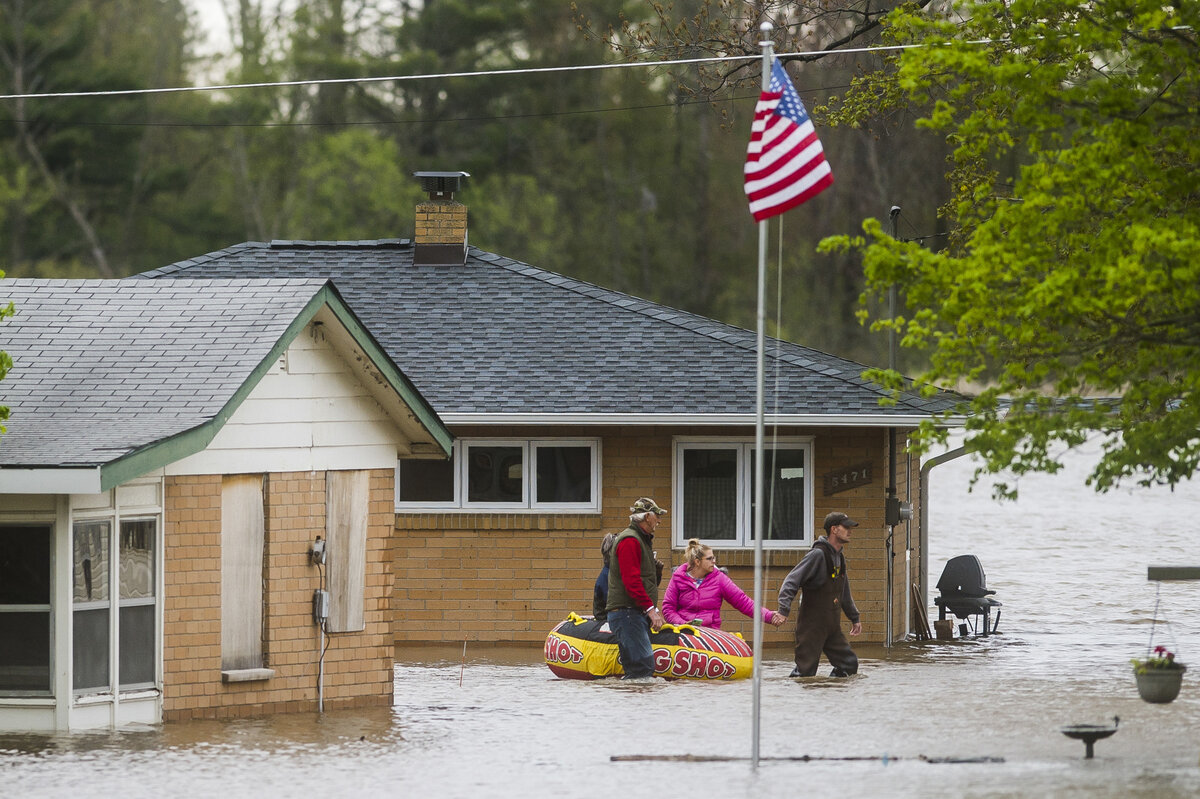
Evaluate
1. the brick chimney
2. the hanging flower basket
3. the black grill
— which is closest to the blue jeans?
the hanging flower basket

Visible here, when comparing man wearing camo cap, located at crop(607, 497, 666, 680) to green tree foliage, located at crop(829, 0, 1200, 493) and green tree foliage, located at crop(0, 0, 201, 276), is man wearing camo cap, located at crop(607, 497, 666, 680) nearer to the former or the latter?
green tree foliage, located at crop(829, 0, 1200, 493)

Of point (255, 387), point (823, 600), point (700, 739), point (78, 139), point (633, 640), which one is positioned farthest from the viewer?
point (78, 139)

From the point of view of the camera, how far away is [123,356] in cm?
1578

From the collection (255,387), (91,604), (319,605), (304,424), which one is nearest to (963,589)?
(319,605)

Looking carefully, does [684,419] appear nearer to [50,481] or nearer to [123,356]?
[123,356]

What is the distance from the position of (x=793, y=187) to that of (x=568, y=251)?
42.3 meters

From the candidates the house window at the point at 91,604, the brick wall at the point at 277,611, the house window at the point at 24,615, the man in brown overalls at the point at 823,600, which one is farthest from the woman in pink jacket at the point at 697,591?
the house window at the point at 24,615

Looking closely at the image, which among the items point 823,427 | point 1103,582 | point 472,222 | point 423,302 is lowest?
point 1103,582

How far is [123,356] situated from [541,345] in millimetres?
A: 7811

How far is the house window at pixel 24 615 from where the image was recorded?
1451cm

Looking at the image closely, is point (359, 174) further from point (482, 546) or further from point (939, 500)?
point (482, 546)

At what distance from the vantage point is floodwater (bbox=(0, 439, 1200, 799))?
1196 centimetres

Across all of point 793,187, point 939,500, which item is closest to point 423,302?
point 793,187

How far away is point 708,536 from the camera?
21578 mm
